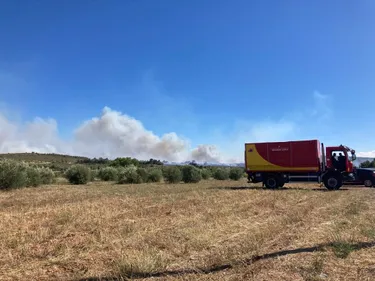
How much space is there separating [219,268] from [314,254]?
2.07m

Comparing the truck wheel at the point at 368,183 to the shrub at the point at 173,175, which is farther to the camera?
the shrub at the point at 173,175

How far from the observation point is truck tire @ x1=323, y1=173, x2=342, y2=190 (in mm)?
25552

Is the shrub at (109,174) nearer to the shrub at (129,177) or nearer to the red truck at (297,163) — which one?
the shrub at (129,177)

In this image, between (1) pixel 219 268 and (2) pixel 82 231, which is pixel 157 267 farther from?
(2) pixel 82 231

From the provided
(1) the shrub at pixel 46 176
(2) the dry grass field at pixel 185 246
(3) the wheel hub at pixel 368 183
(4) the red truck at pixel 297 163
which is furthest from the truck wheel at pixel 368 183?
(1) the shrub at pixel 46 176

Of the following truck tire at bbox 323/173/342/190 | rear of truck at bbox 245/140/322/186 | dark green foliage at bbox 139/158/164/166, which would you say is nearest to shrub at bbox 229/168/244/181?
rear of truck at bbox 245/140/322/186

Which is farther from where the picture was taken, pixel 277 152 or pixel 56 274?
pixel 277 152

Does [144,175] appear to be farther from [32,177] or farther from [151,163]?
[151,163]

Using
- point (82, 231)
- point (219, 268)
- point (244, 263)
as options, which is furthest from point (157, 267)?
point (82, 231)

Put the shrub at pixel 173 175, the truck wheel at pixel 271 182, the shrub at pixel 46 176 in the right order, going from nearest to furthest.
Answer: the truck wheel at pixel 271 182
the shrub at pixel 46 176
the shrub at pixel 173 175

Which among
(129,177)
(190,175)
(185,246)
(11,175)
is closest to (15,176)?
(11,175)

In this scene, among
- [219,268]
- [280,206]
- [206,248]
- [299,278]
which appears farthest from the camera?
[280,206]

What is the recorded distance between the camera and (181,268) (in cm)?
596

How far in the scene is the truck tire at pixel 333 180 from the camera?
1006 inches
